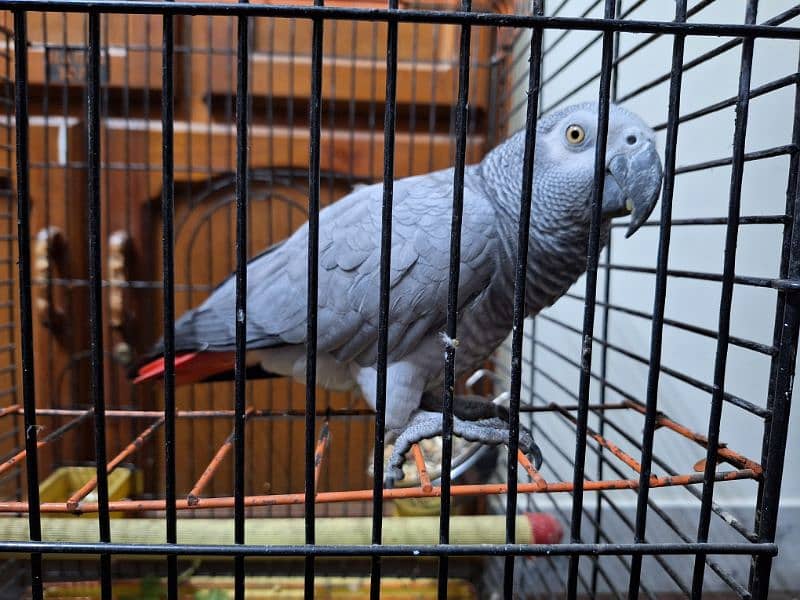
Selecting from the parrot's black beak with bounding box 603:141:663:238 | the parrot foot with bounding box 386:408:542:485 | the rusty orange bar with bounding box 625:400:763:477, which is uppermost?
the parrot's black beak with bounding box 603:141:663:238

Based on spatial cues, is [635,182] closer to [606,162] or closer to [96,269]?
[606,162]

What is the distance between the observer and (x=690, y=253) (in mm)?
1266

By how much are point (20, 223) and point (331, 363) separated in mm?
499

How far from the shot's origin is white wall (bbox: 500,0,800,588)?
1165 mm

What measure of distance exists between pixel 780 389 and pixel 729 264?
128 millimetres

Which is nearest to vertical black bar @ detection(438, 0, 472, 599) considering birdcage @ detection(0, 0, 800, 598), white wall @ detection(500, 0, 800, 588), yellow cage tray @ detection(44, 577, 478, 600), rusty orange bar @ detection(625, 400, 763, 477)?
rusty orange bar @ detection(625, 400, 763, 477)

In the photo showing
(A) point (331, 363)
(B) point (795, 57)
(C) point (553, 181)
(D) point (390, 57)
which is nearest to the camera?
(D) point (390, 57)

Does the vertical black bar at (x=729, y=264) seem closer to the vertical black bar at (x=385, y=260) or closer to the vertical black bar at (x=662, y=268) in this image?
the vertical black bar at (x=662, y=268)

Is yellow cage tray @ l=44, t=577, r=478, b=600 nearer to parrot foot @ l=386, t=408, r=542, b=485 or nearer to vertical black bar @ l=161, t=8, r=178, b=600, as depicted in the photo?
parrot foot @ l=386, t=408, r=542, b=485

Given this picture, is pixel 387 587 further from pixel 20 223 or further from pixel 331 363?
pixel 20 223

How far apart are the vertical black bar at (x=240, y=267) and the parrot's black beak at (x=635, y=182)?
44cm

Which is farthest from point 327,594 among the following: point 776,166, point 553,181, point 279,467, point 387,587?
point 776,166

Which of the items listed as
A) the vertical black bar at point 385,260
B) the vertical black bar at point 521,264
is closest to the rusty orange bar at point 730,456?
the vertical black bar at point 521,264

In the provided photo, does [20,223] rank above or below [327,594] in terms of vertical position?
above
